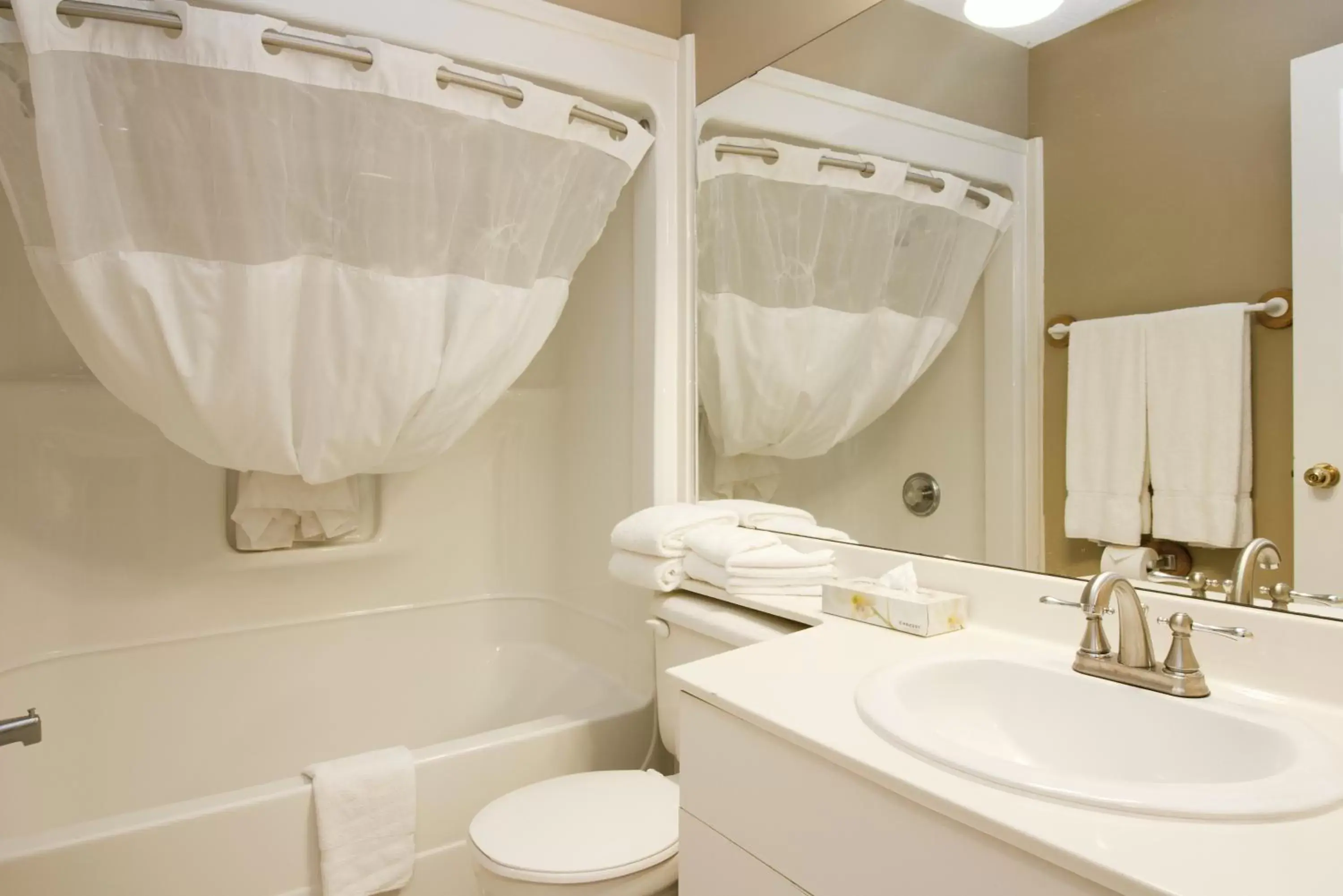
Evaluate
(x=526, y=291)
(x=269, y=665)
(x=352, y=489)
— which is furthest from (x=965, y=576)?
(x=269, y=665)

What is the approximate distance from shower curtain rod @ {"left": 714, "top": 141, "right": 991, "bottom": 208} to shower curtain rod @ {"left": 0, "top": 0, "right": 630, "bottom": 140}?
169mm

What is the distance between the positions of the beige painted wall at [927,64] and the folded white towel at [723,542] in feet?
2.67

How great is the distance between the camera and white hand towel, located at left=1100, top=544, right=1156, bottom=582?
1.06 m

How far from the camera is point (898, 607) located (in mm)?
1202

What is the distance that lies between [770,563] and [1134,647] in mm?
616

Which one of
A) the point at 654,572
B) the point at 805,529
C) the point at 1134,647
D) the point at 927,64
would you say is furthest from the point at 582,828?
the point at 927,64

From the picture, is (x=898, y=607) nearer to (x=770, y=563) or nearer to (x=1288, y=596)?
(x=770, y=563)

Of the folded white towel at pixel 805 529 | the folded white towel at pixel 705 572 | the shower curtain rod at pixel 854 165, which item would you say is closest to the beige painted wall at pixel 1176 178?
the shower curtain rod at pixel 854 165

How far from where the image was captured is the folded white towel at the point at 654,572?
1554mm

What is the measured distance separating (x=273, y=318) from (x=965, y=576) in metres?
1.36

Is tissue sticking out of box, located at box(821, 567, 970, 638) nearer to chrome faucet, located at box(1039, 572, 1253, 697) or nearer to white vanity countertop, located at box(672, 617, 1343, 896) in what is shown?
white vanity countertop, located at box(672, 617, 1343, 896)

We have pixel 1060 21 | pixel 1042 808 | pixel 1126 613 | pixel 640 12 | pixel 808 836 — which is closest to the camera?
pixel 1042 808

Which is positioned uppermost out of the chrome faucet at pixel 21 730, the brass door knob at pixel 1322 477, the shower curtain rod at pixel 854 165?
the shower curtain rod at pixel 854 165

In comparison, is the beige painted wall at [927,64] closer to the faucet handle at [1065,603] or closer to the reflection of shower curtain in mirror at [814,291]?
the reflection of shower curtain in mirror at [814,291]
